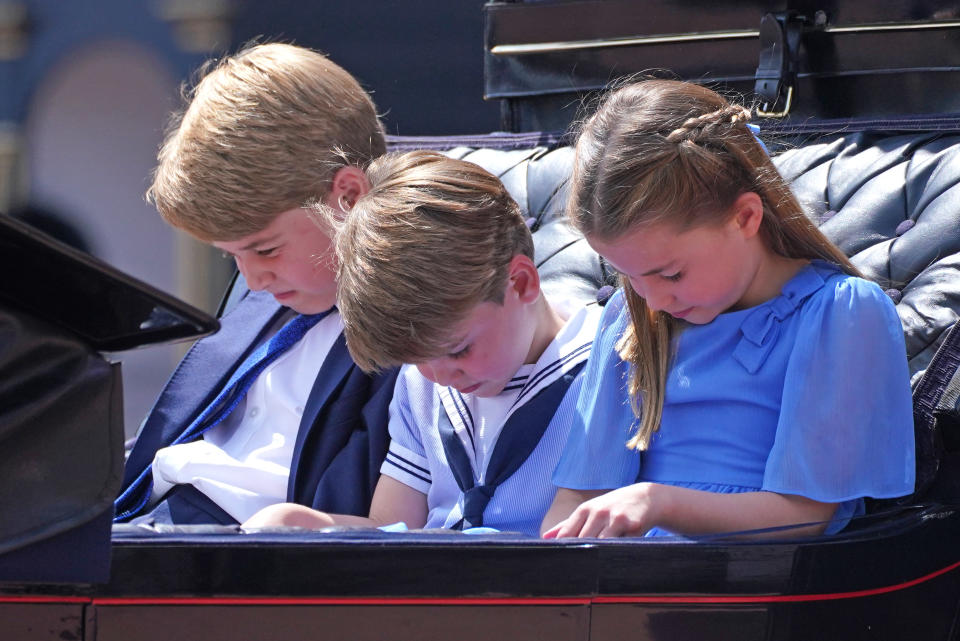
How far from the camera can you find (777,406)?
1613mm

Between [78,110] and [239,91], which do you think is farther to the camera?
[78,110]

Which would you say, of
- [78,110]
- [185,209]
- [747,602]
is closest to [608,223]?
[747,602]

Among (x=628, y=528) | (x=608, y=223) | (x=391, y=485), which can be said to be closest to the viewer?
(x=628, y=528)

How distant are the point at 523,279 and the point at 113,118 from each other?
15.9ft

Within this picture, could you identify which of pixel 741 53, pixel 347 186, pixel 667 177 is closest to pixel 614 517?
pixel 667 177

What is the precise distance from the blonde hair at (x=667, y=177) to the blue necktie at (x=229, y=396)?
2.36 ft

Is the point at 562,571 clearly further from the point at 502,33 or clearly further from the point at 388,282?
the point at 502,33

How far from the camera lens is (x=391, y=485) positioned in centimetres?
192

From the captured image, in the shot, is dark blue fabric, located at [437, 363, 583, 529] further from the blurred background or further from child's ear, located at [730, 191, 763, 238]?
the blurred background

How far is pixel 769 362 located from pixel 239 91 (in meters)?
1.05

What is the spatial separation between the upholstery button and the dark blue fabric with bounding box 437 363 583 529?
556 mm

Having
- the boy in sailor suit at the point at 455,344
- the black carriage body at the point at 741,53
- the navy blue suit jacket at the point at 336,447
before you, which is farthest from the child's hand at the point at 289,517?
the black carriage body at the point at 741,53

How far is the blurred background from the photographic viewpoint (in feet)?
18.1

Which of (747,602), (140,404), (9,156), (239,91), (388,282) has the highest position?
(239,91)
